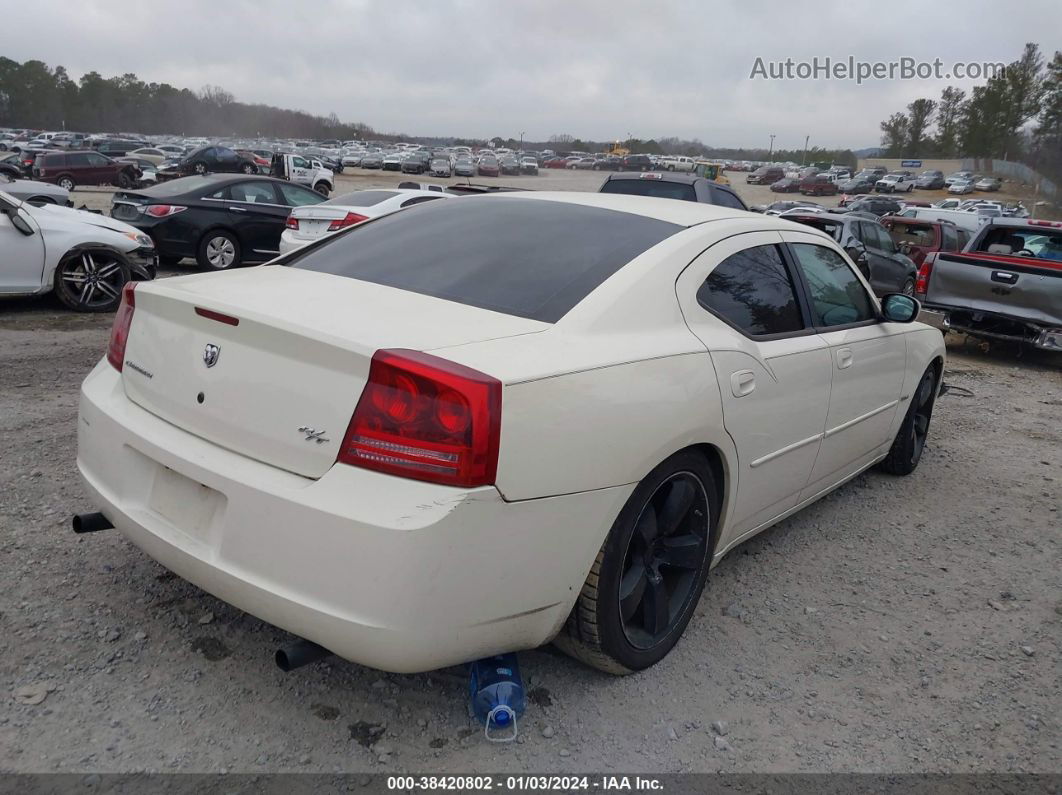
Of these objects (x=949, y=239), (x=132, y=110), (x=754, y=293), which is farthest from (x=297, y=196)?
(x=132, y=110)

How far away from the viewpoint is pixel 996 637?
134 inches

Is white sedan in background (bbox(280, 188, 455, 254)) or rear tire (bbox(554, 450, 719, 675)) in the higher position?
white sedan in background (bbox(280, 188, 455, 254))

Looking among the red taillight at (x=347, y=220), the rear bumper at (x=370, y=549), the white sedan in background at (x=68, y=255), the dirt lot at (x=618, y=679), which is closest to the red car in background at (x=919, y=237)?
the red taillight at (x=347, y=220)

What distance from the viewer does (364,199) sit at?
11.7 m

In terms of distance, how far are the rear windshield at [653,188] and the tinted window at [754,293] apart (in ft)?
23.1

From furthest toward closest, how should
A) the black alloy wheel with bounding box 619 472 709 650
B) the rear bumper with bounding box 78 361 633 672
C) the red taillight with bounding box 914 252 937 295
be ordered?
the red taillight with bounding box 914 252 937 295 < the black alloy wheel with bounding box 619 472 709 650 < the rear bumper with bounding box 78 361 633 672

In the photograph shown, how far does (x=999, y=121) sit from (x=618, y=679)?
3926 inches

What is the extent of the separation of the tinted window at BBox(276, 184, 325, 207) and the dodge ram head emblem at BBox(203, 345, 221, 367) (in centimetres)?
1041

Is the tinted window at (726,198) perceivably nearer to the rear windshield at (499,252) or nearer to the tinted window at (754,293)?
the tinted window at (754,293)

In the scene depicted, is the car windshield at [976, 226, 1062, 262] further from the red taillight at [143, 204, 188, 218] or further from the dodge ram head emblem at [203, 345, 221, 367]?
the red taillight at [143, 204, 188, 218]

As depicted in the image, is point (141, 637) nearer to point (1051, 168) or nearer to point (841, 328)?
point (841, 328)

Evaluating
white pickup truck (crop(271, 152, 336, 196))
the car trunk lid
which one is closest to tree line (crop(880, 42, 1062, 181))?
white pickup truck (crop(271, 152, 336, 196))

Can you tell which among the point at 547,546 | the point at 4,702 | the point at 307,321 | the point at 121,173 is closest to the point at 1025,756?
the point at 547,546

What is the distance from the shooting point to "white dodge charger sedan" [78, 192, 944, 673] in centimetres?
218
